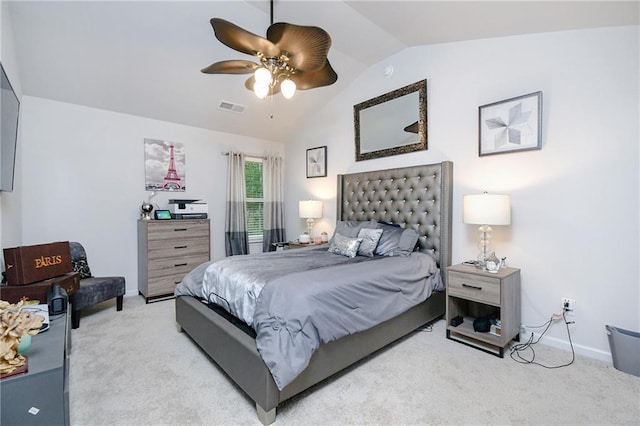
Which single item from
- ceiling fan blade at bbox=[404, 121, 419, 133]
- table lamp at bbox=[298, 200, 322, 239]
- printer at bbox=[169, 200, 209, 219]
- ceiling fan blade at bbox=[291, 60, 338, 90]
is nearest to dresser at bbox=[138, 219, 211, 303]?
printer at bbox=[169, 200, 209, 219]

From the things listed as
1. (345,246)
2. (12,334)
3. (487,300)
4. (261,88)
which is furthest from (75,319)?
(487,300)

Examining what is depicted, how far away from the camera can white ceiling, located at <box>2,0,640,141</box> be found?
7.79ft

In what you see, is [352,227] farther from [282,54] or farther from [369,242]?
[282,54]

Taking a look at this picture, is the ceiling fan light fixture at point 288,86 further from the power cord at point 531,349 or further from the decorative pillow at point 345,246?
the power cord at point 531,349

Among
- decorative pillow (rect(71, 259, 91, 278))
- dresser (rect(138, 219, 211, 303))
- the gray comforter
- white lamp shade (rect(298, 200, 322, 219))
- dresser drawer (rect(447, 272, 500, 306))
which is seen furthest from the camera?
white lamp shade (rect(298, 200, 322, 219))

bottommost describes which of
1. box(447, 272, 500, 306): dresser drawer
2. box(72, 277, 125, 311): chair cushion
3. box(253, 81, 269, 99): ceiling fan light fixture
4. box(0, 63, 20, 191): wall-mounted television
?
box(72, 277, 125, 311): chair cushion

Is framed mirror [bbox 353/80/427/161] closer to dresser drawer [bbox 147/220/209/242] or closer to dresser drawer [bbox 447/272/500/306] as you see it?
dresser drawer [bbox 447/272/500/306]

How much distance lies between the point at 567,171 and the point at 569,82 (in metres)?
0.72

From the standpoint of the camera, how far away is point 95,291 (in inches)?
122

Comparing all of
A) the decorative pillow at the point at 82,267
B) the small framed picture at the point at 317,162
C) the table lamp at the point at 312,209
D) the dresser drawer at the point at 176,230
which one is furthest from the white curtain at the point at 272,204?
the decorative pillow at the point at 82,267

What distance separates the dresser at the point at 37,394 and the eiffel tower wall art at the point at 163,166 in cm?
299

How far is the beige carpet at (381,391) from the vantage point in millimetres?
1673

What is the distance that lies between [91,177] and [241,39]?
9.70 ft

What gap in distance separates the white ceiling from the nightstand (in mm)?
2062
